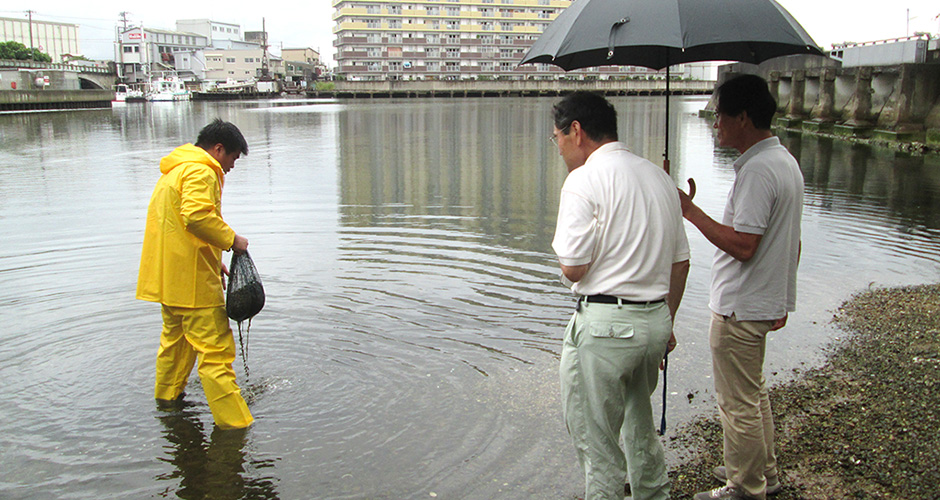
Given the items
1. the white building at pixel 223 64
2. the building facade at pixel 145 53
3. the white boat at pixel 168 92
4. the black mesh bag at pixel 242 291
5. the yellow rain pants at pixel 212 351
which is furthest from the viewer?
the white building at pixel 223 64

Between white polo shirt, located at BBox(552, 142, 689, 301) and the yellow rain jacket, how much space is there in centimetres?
236

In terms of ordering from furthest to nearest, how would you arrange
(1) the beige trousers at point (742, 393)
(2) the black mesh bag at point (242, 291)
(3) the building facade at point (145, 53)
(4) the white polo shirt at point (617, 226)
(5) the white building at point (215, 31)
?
(5) the white building at point (215, 31) → (3) the building facade at point (145, 53) → (2) the black mesh bag at point (242, 291) → (1) the beige trousers at point (742, 393) → (4) the white polo shirt at point (617, 226)

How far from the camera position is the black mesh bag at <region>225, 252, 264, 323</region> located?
15.3 ft

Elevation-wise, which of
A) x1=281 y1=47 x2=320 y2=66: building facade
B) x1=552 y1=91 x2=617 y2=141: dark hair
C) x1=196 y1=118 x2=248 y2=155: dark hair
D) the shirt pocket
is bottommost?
the shirt pocket

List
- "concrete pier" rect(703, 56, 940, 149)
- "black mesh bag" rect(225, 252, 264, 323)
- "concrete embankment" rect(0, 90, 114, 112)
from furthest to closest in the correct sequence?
"concrete embankment" rect(0, 90, 114, 112) → "concrete pier" rect(703, 56, 940, 149) → "black mesh bag" rect(225, 252, 264, 323)

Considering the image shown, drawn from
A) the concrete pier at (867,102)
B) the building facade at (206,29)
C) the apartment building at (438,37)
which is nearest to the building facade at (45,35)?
the building facade at (206,29)

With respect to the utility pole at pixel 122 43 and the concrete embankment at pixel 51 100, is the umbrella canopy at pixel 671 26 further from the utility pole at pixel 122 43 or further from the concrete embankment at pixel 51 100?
the utility pole at pixel 122 43

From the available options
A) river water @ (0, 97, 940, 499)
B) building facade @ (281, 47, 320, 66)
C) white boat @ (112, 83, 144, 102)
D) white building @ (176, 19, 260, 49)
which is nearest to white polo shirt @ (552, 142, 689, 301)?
river water @ (0, 97, 940, 499)

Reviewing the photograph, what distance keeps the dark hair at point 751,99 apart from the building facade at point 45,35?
169 meters

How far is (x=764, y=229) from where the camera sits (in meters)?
3.22

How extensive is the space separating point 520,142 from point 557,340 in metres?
19.9

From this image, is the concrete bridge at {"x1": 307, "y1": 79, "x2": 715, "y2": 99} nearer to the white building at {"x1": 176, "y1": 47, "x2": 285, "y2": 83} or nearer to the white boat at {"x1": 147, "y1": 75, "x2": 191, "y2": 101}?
the white boat at {"x1": 147, "y1": 75, "x2": 191, "y2": 101}

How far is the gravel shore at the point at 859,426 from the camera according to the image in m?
3.64

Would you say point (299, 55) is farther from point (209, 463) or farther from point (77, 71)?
point (209, 463)
